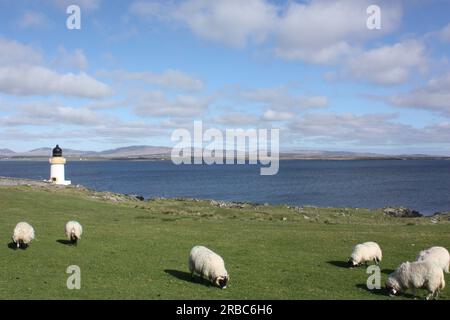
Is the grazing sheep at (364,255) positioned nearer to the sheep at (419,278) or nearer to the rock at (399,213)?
the sheep at (419,278)

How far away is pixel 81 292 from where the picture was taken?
57.1 ft

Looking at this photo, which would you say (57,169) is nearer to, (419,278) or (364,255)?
(364,255)

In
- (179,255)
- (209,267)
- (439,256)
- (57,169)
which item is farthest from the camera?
(57,169)

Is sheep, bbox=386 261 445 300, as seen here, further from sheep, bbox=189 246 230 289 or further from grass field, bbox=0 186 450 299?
sheep, bbox=189 246 230 289

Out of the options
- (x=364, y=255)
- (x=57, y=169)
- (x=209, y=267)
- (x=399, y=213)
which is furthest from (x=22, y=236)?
(x=399, y=213)

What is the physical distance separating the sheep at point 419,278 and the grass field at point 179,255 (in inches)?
22.7

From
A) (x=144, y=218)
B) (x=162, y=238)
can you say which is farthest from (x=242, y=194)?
(x=162, y=238)

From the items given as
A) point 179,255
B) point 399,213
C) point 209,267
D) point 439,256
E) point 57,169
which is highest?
point 57,169

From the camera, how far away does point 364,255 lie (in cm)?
2341

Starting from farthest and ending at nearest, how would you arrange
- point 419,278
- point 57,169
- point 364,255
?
1. point 57,169
2. point 364,255
3. point 419,278

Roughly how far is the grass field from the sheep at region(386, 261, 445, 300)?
576mm

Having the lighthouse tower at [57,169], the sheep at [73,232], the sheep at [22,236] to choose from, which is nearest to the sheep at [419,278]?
the sheep at [73,232]

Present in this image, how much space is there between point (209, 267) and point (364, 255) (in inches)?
345

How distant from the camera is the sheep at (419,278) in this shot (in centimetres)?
1694
